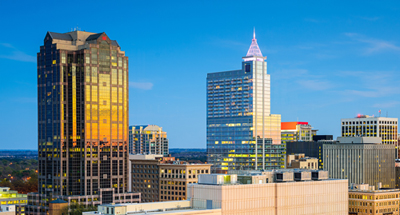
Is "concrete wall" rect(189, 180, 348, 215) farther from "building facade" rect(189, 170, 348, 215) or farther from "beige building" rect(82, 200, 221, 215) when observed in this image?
"beige building" rect(82, 200, 221, 215)

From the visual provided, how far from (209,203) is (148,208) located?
14.6 metres

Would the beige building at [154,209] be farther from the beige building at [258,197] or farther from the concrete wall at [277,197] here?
the concrete wall at [277,197]

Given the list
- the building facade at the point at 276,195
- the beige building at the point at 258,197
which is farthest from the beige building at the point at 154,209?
the building facade at the point at 276,195

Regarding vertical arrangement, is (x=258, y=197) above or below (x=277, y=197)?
above

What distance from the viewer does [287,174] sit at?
534ft

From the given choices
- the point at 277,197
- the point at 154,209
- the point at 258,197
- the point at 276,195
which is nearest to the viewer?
the point at 154,209

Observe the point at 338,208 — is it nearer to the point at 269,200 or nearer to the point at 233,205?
the point at 269,200

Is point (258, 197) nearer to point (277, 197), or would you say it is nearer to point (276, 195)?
point (276, 195)

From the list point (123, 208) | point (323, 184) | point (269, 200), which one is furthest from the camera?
point (323, 184)

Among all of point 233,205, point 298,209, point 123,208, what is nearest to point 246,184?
point 233,205

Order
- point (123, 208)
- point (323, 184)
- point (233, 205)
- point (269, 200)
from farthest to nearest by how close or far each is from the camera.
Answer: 1. point (323, 184)
2. point (269, 200)
3. point (233, 205)
4. point (123, 208)

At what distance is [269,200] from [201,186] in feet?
62.1

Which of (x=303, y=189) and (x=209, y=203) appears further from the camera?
(x=303, y=189)

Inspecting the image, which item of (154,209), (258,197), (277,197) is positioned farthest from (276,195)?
(154,209)
